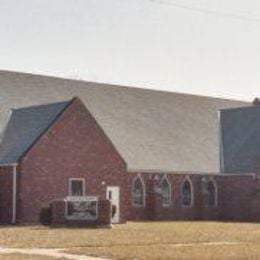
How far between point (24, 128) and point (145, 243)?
19598 mm

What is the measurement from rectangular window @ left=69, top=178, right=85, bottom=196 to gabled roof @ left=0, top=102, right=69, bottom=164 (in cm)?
351

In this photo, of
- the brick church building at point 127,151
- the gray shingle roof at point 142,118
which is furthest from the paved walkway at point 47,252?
the gray shingle roof at point 142,118

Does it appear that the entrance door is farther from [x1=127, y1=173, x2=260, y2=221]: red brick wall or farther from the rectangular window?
[x1=127, y1=173, x2=260, y2=221]: red brick wall

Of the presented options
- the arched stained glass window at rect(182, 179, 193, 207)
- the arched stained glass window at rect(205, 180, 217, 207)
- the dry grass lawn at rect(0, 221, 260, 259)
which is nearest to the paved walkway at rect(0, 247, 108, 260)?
the dry grass lawn at rect(0, 221, 260, 259)

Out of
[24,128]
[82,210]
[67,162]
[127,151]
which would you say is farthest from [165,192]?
[82,210]

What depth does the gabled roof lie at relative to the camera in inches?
1859

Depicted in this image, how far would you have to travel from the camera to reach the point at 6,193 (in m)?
47.0

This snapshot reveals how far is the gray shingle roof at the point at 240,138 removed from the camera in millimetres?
58719

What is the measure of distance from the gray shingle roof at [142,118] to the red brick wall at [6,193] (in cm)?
414

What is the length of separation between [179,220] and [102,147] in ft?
30.1

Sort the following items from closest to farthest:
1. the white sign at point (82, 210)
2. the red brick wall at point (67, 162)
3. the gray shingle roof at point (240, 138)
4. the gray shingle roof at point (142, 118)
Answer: the white sign at point (82, 210)
the red brick wall at point (67, 162)
the gray shingle roof at point (142, 118)
the gray shingle roof at point (240, 138)

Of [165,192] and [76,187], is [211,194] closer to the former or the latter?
[165,192]

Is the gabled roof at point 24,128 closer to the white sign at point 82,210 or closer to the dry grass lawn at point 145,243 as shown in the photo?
the white sign at point 82,210

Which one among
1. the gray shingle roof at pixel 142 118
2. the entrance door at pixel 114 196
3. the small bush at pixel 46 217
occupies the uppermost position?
the gray shingle roof at pixel 142 118
